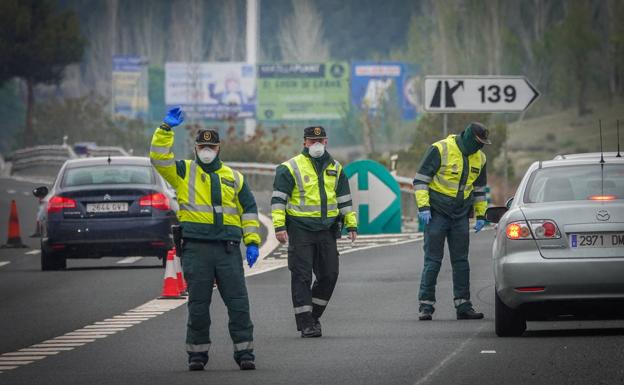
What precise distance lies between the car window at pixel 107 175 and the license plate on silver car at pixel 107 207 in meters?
0.38

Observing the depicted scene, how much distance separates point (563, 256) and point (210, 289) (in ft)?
8.43

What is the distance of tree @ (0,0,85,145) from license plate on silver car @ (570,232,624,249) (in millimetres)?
69296

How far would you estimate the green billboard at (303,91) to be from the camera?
99688mm

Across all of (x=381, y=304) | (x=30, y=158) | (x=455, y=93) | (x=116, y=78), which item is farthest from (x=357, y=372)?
(x=116, y=78)

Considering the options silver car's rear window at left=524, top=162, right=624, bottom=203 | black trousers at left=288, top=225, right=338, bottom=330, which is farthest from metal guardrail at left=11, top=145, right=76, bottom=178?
silver car's rear window at left=524, top=162, right=624, bottom=203

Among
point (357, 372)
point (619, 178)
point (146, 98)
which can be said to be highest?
point (146, 98)

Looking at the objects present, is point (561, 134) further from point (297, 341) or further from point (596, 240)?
point (596, 240)

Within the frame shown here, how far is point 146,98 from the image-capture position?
105 metres

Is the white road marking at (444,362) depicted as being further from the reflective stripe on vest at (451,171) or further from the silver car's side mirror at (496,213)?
the reflective stripe on vest at (451,171)

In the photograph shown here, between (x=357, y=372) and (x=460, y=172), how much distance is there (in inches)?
170

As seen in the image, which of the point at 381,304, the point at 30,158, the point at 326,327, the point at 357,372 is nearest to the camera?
the point at 357,372

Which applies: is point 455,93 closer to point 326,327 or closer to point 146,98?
point 326,327

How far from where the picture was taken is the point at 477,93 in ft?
100

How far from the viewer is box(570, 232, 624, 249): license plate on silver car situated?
42.2 feet
